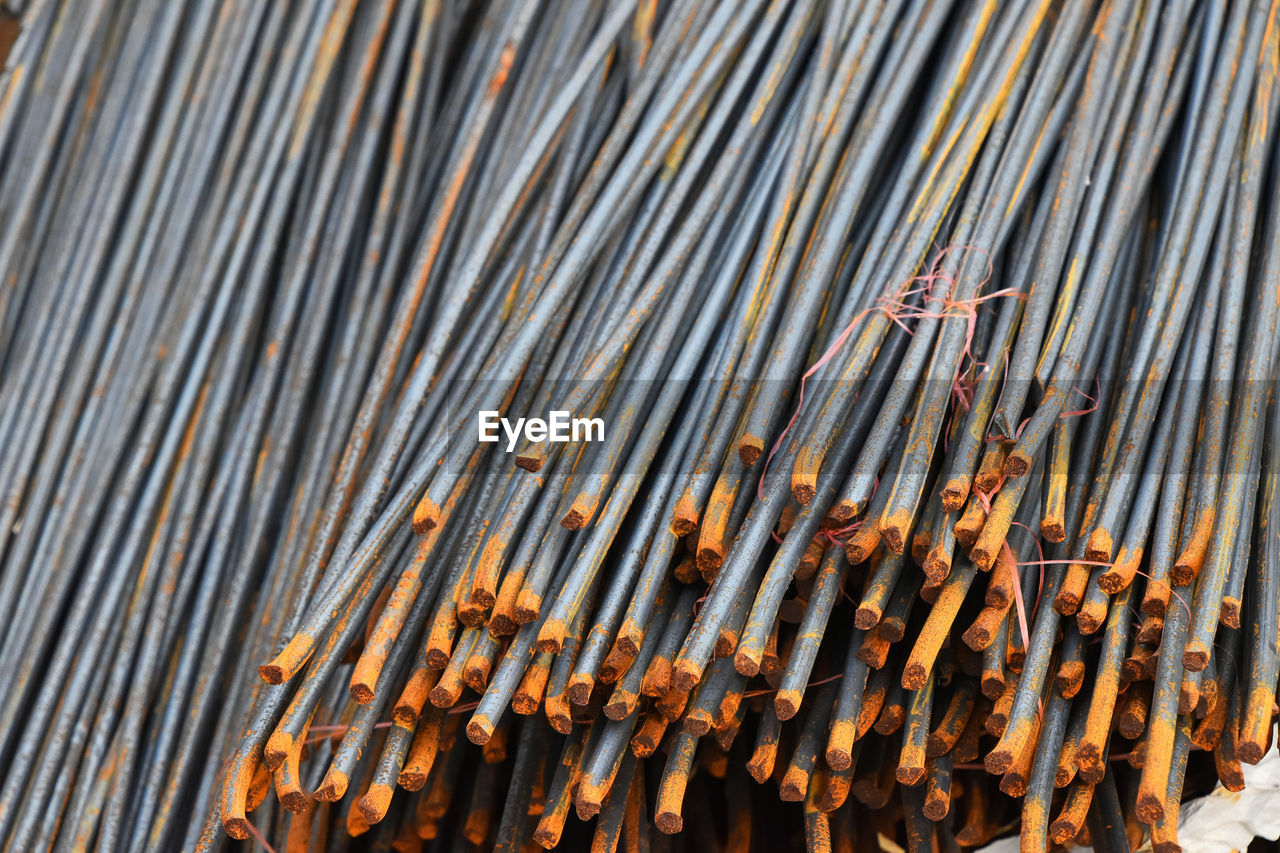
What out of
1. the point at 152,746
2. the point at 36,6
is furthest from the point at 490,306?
the point at 36,6

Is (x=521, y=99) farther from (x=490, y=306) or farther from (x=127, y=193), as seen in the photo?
(x=127, y=193)

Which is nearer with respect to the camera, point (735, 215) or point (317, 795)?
point (317, 795)

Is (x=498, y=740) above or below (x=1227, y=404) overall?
below

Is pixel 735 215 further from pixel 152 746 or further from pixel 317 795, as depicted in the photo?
pixel 152 746

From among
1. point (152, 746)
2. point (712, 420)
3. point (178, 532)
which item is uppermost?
point (712, 420)

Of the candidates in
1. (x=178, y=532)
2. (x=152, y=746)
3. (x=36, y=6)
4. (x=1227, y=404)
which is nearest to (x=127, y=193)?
(x=36, y=6)

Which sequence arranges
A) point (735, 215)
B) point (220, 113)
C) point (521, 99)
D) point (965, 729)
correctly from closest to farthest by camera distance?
point (965, 729), point (735, 215), point (521, 99), point (220, 113)

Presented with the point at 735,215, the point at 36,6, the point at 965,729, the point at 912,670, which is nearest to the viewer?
the point at 912,670
